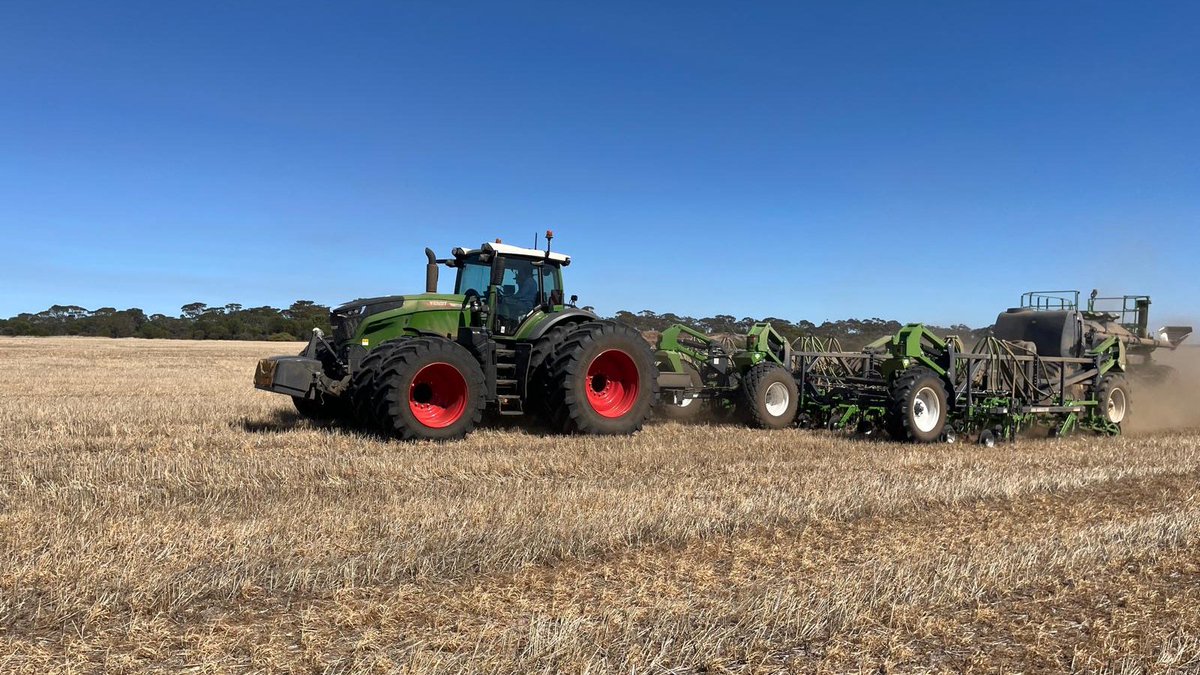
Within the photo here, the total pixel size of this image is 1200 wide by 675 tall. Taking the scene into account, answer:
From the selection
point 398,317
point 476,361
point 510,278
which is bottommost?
point 476,361

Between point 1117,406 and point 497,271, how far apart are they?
9.14m

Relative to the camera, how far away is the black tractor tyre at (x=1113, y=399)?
1145 centimetres

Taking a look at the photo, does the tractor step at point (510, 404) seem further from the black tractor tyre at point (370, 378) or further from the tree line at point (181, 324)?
the tree line at point (181, 324)

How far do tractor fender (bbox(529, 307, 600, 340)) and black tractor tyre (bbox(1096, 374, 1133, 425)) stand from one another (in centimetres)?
719

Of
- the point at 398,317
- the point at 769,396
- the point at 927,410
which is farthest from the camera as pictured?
the point at 769,396

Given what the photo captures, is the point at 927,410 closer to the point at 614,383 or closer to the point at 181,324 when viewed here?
the point at 614,383

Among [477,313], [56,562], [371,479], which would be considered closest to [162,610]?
[56,562]

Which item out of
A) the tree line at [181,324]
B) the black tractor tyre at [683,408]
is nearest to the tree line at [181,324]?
the tree line at [181,324]

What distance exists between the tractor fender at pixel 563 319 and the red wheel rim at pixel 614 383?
540 millimetres

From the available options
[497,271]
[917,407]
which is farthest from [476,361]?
[917,407]

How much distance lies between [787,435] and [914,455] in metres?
1.76

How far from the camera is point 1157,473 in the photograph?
25.5 ft

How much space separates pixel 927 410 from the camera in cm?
1004

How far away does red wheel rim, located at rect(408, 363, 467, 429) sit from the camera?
8523mm
